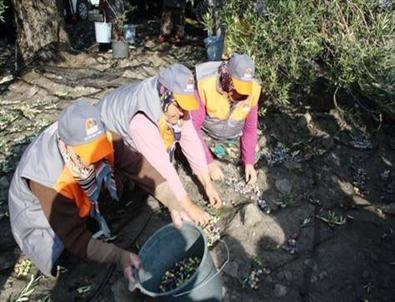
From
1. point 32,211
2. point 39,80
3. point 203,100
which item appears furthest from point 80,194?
point 39,80

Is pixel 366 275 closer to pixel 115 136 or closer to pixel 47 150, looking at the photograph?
pixel 115 136

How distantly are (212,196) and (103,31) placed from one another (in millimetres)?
5214

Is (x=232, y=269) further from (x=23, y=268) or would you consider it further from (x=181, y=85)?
(x=23, y=268)

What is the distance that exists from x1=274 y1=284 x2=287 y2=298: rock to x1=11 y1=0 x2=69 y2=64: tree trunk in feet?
17.5

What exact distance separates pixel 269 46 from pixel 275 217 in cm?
180

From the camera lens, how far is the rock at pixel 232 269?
349cm

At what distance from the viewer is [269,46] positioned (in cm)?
A: 477

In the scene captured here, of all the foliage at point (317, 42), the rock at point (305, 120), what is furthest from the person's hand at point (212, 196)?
the rock at point (305, 120)

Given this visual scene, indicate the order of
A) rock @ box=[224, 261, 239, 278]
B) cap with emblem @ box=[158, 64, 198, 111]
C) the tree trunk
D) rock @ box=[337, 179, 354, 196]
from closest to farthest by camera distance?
cap with emblem @ box=[158, 64, 198, 111] → rock @ box=[224, 261, 239, 278] → rock @ box=[337, 179, 354, 196] → the tree trunk

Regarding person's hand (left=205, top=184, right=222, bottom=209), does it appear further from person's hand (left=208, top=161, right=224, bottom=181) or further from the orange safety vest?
the orange safety vest

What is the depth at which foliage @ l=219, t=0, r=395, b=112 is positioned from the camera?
431 cm

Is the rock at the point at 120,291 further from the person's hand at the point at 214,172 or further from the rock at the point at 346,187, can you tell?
the rock at the point at 346,187

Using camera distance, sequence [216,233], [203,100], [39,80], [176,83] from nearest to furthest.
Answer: [176,83] < [216,233] < [203,100] < [39,80]

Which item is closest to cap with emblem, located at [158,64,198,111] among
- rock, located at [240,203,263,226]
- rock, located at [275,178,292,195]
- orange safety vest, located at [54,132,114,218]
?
orange safety vest, located at [54,132,114,218]
